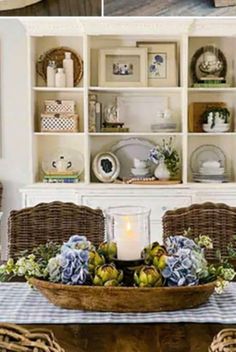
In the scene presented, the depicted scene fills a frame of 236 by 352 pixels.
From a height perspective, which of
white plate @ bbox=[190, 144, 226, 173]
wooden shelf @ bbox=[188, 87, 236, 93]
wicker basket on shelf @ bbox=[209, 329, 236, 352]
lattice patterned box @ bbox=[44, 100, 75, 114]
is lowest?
wicker basket on shelf @ bbox=[209, 329, 236, 352]

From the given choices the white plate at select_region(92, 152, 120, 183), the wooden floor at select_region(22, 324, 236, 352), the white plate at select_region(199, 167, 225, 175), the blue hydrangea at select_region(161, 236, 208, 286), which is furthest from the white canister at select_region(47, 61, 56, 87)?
the wooden floor at select_region(22, 324, 236, 352)

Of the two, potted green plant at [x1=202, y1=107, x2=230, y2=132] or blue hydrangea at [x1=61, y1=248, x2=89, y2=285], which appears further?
potted green plant at [x1=202, y1=107, x2=230, y2=132]

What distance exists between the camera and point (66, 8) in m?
2.19

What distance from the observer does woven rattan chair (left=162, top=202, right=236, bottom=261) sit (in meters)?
2.91

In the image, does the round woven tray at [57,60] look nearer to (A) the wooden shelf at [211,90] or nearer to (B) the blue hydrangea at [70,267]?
(A) the wooden shelf at [211,90]

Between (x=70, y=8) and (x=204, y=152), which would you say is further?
(x=204, y=152)

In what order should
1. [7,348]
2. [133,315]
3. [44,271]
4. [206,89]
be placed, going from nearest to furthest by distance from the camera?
[7,348] → [133,315] → [44,271] → [206,89]

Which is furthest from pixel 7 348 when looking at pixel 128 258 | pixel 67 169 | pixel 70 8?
pixel 67 169

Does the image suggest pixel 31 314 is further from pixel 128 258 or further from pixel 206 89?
pixel 206 89

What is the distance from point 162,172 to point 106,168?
1.41 ft

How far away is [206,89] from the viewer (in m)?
4.54

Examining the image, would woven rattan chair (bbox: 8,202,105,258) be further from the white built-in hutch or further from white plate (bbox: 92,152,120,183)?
white plate (bbox: 92,152,120,183)

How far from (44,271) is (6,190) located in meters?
2.74

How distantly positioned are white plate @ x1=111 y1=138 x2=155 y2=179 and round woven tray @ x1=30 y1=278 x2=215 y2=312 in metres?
A: 2.81
